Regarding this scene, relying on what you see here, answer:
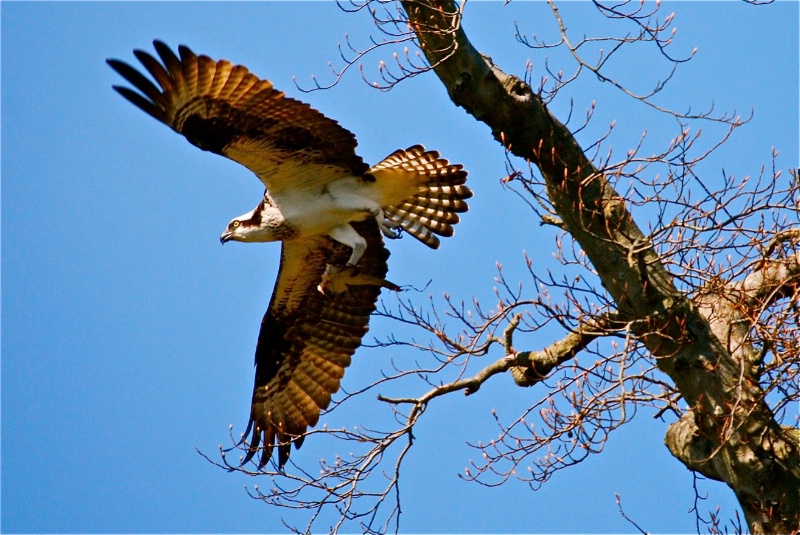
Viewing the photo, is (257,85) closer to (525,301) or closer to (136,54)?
(136,54)

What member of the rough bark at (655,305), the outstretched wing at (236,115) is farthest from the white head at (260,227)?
the rough bark at (655,305)

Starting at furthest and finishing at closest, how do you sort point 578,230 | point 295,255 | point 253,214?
point 295,255 < point 253,214 < point 578,230

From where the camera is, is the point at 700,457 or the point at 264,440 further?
the point at 264,440

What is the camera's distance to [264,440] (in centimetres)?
837

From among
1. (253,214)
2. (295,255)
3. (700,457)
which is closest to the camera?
(700,457)

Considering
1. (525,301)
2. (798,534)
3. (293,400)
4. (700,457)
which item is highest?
(293,400)

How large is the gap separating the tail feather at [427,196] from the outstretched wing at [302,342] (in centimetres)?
60

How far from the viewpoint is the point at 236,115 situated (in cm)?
661

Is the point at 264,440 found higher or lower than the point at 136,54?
lower

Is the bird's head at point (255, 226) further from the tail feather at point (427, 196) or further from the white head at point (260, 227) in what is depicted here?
the tail feather at point (427, 196)

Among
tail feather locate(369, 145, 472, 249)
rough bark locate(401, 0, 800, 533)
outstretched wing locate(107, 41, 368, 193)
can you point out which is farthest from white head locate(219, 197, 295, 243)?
rough bark locate(401, 0, 800, 533)

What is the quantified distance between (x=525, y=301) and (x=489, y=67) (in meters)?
1.56

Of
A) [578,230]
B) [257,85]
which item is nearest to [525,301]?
[578,230]

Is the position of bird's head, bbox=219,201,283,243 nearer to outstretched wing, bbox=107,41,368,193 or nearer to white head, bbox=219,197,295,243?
white head, bbox=219,197,295,243
